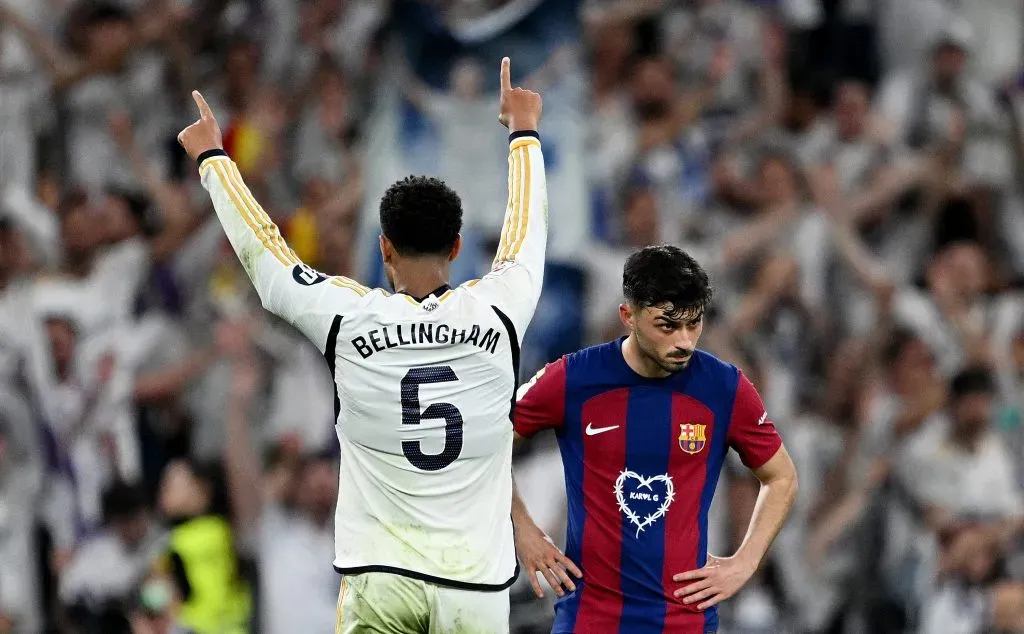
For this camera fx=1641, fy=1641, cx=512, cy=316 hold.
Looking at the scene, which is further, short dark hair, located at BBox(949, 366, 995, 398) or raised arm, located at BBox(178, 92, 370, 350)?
short dark hair, located at BBox(949, 366, 995, 398)

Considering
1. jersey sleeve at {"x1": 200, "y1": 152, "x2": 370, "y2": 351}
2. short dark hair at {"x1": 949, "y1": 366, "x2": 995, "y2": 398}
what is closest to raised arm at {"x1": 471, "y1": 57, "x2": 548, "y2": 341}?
jersey sleeve at {"x1": 200, "y1": 152, "x2": 370, "y2": 351}

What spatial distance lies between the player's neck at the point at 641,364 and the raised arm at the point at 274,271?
112 cm

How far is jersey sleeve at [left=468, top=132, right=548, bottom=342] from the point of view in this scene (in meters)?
5.54

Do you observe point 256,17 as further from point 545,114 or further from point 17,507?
point 17,507

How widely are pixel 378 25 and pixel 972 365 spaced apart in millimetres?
4997

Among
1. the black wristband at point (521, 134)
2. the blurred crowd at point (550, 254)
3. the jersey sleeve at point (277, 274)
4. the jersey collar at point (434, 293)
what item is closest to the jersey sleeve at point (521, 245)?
the black wristband at point (521, 134)

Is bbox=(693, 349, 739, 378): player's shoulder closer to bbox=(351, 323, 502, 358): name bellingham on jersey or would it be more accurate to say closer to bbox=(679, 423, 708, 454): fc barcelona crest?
bbox=(679, 423, 708, 454): fc barcelona crest

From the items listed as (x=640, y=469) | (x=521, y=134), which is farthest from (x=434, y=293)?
(x=640, y=469)

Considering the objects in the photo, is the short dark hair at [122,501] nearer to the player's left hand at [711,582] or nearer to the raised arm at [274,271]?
the raised arm at [274,271]

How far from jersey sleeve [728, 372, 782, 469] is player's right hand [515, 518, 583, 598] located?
2.50 ft

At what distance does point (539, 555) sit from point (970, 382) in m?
4.89

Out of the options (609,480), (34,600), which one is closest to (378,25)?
(34,600)

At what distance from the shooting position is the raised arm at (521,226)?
18.2 feet

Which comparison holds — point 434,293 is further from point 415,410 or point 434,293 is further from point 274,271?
point 274,271
